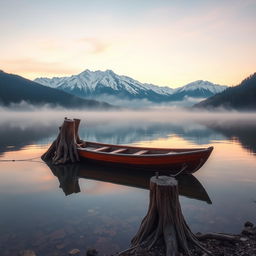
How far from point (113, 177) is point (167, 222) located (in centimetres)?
1030

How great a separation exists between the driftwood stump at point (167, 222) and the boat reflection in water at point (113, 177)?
5936mm

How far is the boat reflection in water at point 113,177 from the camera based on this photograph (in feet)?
46.1

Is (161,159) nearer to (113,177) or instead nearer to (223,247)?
(113,177)

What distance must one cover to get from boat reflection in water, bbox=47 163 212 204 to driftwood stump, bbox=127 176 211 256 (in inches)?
234

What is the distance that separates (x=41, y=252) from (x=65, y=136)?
13.1 m

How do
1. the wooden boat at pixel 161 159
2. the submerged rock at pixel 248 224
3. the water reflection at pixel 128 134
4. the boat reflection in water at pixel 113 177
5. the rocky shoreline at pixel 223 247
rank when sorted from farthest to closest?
the water reflection at pixel 128 134 → the wooden boat at pixel 161 159 → the boat reflection in water at pixel 113 177 → the submerged rock at pixel 248 224 → the rocky shoreline at pixel 223 247

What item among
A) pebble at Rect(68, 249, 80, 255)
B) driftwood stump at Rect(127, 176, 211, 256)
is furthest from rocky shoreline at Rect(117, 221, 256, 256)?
pebble at Rect(68, 249, 80, 255)

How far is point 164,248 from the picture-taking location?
6625 millimetres

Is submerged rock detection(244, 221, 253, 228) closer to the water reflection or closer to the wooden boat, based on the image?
the wooden boat

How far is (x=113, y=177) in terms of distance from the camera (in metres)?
16.9

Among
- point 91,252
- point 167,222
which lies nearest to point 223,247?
point 167,222

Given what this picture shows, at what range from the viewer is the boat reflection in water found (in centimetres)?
1404

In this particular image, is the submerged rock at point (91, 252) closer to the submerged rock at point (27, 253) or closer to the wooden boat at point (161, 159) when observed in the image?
the submerged rock at point (27, 253)

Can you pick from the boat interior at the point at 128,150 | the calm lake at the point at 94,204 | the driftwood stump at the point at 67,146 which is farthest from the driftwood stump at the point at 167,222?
the driftwood stump at the point at 67,146
